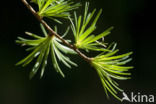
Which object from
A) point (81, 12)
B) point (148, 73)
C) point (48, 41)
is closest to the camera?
point (48, 41)

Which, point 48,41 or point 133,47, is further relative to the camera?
point 133,47

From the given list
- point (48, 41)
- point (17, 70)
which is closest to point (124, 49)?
point (17, 70)

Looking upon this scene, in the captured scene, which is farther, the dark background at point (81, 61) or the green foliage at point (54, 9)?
the dark background at point (81, 61)

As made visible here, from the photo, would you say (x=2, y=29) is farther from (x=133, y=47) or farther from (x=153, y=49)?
(x=153, y=49)

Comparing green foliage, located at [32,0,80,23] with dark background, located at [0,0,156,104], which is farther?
dark background, located at [0,0,156,104]

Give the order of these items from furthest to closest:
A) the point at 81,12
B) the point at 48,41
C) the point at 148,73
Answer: the point at 148,73 → the point at 81,12 → the point at 48,41


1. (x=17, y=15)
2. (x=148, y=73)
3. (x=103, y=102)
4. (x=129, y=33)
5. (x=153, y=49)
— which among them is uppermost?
(x=17, y=15)

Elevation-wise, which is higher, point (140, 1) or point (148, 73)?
point (140, 1)

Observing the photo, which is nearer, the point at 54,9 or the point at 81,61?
the point at 54,9
